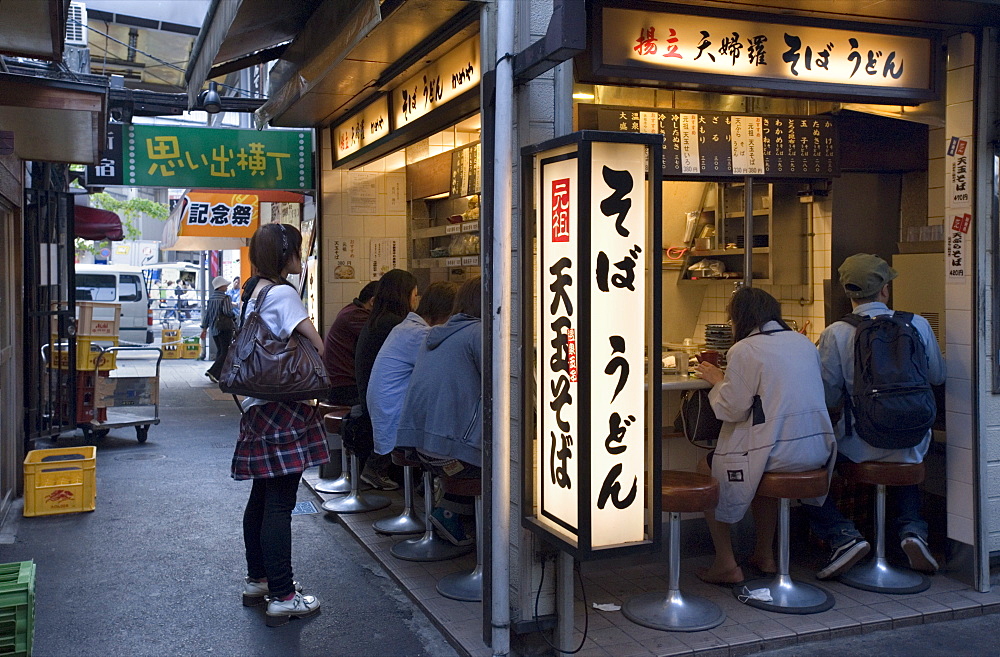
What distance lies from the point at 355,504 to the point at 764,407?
342cm

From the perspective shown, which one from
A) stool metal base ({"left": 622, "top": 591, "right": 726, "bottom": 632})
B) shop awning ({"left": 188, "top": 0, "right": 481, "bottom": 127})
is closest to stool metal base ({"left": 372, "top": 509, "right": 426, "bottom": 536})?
stool metal base ({"left": 622, "top": 591, "right": 726, "bottom": 632})

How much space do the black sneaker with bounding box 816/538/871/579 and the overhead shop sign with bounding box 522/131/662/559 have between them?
2.04 m

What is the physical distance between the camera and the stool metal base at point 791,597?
187 inches

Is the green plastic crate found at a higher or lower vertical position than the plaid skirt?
lower

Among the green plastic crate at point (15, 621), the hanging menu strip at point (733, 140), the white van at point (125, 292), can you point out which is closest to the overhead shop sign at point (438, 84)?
the hanging menu strip at point (733, 140)

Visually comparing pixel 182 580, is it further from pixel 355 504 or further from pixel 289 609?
pixel 355 504

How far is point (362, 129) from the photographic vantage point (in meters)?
7.17

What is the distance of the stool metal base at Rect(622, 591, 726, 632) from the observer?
4.54m

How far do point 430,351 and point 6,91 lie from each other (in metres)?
2.80

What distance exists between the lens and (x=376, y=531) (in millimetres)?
6348

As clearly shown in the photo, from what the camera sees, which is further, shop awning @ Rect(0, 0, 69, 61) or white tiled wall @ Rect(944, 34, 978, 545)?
white tiled wall @ Rect(944, 34, 978, 545)

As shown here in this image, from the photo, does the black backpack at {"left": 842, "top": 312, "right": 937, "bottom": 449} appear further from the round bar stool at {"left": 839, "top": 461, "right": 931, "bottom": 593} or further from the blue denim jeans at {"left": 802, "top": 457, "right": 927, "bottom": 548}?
the blue denim jeans at {"left": 802, "top": 457, "right": 927, "bottom": 548}

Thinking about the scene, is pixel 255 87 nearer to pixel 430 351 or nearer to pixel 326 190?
pixel 326 190

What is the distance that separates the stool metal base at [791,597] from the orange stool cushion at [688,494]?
0.61 metres
